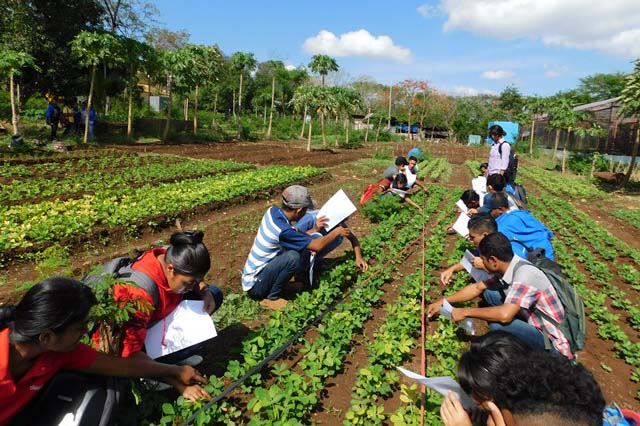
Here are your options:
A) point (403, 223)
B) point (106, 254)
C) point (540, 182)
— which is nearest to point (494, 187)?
point (403, 223)

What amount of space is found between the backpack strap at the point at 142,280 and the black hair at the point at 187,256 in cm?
17

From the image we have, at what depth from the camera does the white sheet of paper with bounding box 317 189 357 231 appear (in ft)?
15.8

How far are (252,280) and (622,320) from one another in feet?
14.5

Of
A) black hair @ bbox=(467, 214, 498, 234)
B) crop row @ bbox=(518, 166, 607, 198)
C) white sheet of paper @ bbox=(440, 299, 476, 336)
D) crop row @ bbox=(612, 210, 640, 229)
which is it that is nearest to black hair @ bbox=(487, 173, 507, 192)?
black hair @ bbox=(467, 214, 498, 234)

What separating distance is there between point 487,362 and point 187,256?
1827 millimetres

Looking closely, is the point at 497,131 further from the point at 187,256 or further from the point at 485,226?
the point at 187,256

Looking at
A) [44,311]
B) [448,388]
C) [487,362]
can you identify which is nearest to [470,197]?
[448,388]

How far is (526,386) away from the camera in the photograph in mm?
1572

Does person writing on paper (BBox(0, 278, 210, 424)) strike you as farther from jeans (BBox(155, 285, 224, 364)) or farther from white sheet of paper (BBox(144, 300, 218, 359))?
jeans (BBox(155, 285, 224, 364))

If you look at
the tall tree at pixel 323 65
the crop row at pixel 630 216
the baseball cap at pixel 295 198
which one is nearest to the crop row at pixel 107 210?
the baseball cap at pixel 295 198

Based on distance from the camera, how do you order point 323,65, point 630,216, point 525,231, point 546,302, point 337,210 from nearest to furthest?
point 546,302 → point 525,231 → point 337,210 → point 630,216 → point 323,65

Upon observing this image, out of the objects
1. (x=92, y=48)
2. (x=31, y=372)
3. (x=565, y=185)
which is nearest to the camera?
(x=31, y=372)

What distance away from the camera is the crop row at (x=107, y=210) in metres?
5.55

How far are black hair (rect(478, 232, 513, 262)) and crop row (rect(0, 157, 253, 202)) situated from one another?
7.96 metres
